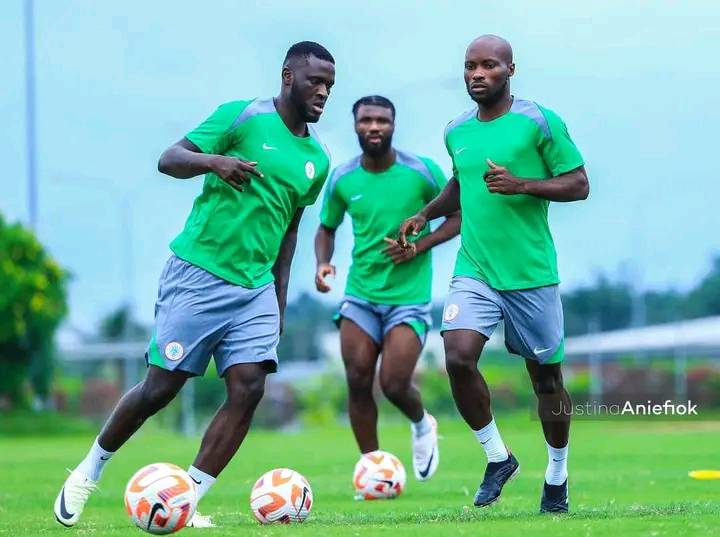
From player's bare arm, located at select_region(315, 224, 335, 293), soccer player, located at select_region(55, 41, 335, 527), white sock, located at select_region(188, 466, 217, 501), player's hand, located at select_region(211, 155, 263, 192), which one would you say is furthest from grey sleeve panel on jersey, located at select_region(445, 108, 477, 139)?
player's bare arm, located at select_region(315, 224, 335, 293)

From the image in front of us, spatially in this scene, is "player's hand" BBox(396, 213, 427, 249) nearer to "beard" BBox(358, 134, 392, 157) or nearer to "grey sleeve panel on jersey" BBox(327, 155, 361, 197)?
"beard" BBox(358, 134, 392, 157)

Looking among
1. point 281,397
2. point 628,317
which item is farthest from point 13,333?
point 628,317

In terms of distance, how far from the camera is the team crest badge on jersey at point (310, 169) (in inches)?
354

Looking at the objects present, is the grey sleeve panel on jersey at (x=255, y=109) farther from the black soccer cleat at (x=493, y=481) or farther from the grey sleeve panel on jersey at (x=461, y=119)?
the black soccer cleat at (x=493, y=481)

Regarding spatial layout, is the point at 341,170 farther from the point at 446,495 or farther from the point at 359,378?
the point at 446,495

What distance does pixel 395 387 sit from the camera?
41.5 ft

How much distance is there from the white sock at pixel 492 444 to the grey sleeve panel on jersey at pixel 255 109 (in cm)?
244

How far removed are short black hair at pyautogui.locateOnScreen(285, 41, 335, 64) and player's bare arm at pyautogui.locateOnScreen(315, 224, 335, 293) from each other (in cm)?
382

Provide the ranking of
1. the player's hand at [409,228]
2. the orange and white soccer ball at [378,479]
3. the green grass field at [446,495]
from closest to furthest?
the green grass field at [446,495]
the player's hand at [409,228]
the orange and white soccer ball at [378,479]

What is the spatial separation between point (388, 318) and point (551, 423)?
3674 mm

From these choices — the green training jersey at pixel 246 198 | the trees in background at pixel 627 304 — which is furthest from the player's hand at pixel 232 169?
the trees in background at pixel 627 304

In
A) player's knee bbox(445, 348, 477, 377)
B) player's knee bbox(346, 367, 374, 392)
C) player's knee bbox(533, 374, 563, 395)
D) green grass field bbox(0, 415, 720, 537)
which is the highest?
player's knee bbox(445, 348, 477, 377)

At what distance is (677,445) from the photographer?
2386 cm

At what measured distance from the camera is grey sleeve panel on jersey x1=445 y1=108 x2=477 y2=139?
9.35 m
